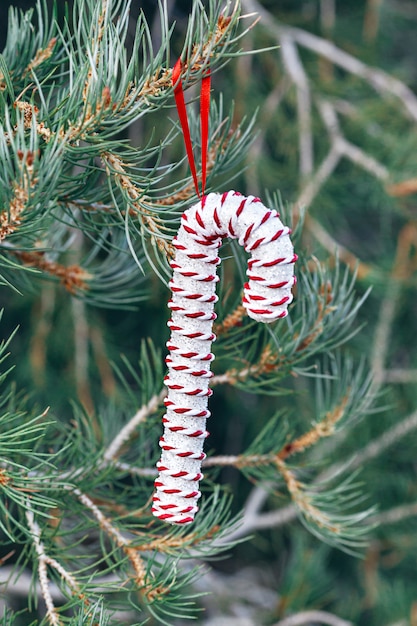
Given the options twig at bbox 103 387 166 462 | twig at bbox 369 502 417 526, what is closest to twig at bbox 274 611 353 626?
twig at bbox 369 502 417 526

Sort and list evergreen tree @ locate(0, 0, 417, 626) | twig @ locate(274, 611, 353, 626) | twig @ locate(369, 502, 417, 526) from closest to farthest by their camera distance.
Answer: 1. evergreen tree @ locate(0, 0, 417, 626)
2. twig @ locate(274, 611, 353, 626)
3. twig @ locate(369, 502, 417, 526)

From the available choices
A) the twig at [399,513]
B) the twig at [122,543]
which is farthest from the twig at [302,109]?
the twig at [122,543]

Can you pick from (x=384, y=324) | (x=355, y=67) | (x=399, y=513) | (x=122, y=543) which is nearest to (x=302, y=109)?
(x=355, y=67)

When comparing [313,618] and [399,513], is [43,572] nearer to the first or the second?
[313,618]

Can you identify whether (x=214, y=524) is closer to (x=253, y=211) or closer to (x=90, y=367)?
(x=253, y=211)

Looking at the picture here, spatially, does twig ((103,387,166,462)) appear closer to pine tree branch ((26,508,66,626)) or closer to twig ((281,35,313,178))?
pine tree branch ((26,508,66,626))

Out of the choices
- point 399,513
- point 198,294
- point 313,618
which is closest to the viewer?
point 198,294

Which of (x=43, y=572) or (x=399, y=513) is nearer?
(x=43, y=572)

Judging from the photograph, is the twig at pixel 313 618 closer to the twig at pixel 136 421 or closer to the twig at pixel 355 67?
the twig at pixel 136 421
